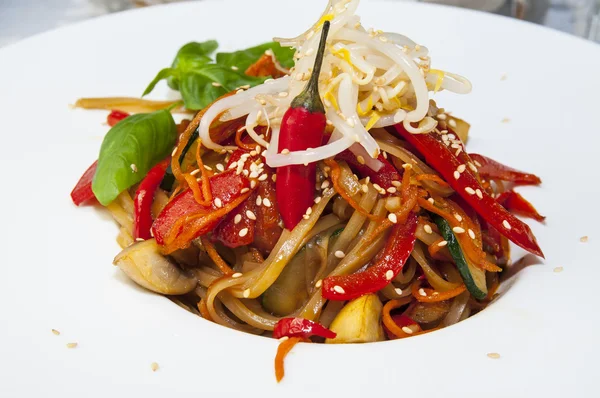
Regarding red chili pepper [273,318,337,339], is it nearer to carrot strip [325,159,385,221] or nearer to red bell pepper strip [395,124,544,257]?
carrot strip [325,159,385,221]

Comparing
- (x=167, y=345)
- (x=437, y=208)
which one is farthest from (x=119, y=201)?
(x=437, y=208)

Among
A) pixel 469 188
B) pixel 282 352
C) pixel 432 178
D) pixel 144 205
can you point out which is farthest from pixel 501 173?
pixel 144 205

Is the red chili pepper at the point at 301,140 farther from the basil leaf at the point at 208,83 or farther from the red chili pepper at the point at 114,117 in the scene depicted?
the red chili pepper at the point at 114,117

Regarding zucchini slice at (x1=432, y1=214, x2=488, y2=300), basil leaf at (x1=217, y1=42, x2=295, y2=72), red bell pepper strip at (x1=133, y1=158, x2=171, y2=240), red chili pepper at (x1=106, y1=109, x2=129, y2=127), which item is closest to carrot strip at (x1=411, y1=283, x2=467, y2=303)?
zucchini slice at (x1=432, y1=214, x2=488, y2=300)

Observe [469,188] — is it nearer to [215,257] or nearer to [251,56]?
[215,257]
